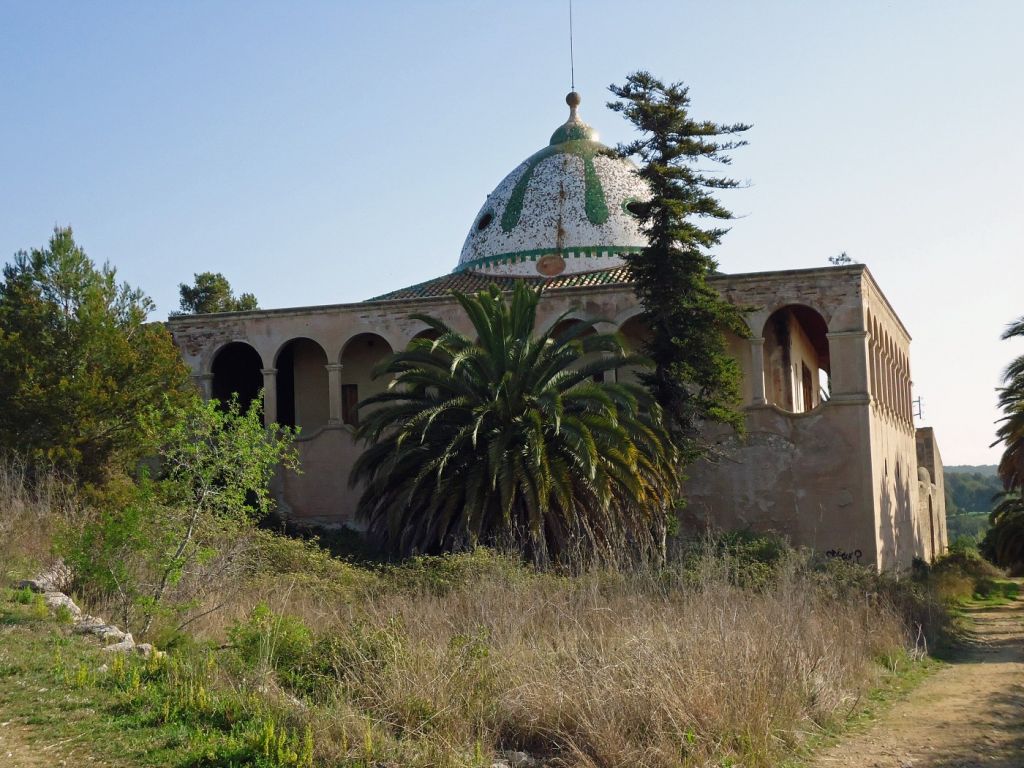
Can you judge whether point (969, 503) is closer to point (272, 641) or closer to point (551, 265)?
point (551, 265)

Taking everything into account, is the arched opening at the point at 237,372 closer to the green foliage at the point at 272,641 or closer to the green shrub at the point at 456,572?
the green shrub at the point at 456,572

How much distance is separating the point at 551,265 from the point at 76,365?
403 inches

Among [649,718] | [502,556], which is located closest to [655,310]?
[502,556]

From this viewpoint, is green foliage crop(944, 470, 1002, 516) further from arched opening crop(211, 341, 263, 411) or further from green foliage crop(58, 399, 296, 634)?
green foliage crop(58, 399, 296, 634)

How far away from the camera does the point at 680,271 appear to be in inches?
727

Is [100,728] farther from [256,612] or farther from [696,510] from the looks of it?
[696,510]

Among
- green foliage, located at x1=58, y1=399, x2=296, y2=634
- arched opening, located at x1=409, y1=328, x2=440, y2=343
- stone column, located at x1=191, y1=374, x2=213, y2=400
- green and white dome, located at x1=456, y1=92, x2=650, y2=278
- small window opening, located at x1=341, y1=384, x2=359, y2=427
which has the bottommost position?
green foliage, located at x1=58, y1=399, x2=296, y2=634

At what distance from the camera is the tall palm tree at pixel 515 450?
52.3 ft

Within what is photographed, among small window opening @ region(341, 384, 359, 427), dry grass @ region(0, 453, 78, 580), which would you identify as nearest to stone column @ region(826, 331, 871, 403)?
small window opening @ region(341, 384, 359, 427)

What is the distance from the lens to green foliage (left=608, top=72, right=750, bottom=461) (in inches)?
722

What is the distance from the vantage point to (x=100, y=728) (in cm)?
758

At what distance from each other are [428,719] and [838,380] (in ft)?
46.6

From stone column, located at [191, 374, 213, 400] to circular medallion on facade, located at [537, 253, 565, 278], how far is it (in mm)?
7400

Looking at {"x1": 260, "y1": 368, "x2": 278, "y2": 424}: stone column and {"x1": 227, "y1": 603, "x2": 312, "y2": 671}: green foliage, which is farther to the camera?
{"x1": 260, "y1": 368, "x2": 278, "y2": 424}: stone column
